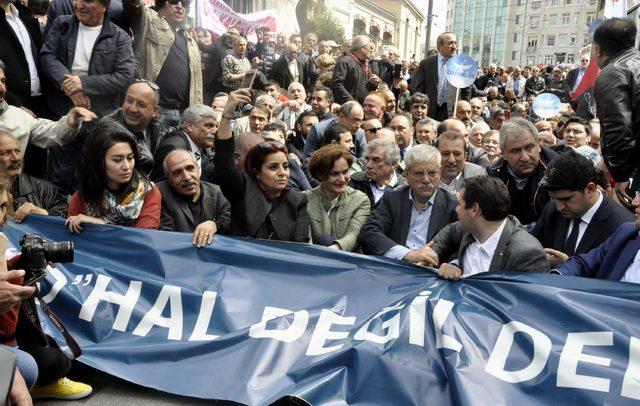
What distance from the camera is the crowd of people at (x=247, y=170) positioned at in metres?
3.96

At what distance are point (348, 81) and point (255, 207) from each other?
5.55 m

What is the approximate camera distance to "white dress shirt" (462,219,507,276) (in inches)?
155

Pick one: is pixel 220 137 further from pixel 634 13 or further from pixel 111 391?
pixel 634 13

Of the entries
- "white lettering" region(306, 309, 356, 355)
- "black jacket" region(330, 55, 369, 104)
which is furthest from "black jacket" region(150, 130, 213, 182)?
"black jacket" region(330, 55, 369, 104)

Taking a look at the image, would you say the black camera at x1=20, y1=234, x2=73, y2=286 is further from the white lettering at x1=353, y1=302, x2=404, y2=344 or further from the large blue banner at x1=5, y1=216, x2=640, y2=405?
the white lettering at x1=353, y1=302, x2=404, y2=344

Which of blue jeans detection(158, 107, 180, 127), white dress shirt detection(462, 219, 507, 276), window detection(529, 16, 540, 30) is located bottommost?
white dress shirt detection(462, 219, 507, 276)

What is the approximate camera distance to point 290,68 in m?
11.8

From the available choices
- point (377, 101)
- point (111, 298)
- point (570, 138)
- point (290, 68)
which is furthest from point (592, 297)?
point (290, 68)

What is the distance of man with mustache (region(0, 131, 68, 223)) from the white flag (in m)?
7.82

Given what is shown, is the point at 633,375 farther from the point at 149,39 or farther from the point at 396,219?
the point at 149,39

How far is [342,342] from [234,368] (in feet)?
2.01

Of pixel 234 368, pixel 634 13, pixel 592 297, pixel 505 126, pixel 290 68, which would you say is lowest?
pixel 234 368

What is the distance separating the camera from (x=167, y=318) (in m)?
3.98

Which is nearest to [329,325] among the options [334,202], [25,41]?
[334,202]
